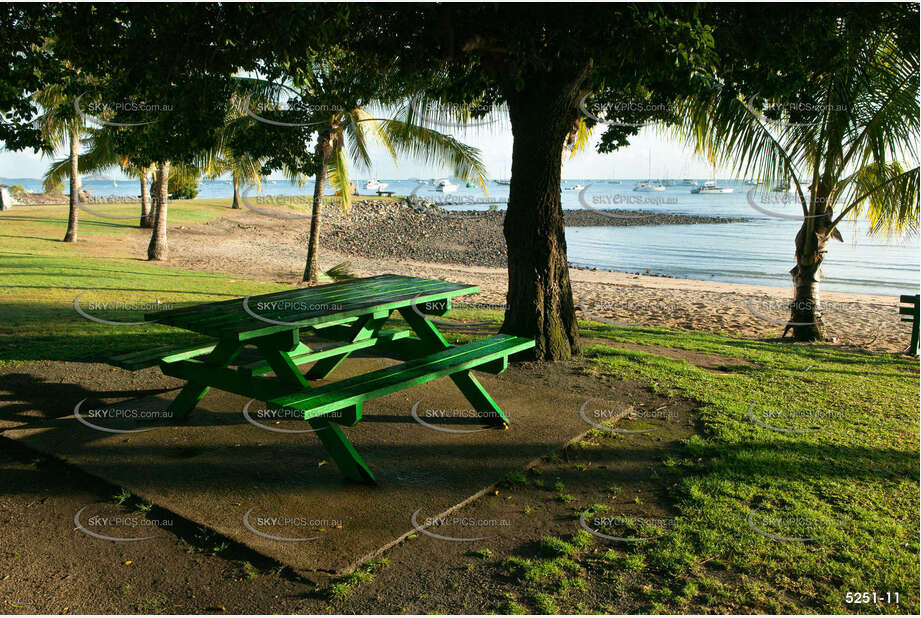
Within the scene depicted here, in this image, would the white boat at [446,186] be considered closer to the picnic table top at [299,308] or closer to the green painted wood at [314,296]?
the green painted wood at [314,296]

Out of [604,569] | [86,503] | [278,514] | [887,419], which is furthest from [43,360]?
[887,419]

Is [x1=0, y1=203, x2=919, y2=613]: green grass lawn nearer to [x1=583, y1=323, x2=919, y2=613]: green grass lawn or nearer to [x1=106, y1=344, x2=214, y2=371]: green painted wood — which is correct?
[x1=583, y1=323, x2=919, y2=613]: green grass lawn

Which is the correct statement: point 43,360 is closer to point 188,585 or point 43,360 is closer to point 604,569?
point 188,585

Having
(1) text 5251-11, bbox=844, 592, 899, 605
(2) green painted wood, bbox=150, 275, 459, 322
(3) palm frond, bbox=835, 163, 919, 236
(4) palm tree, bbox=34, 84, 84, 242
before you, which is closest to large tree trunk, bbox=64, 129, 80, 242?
(4) palm tree, bbox=34, 84, 84, 242

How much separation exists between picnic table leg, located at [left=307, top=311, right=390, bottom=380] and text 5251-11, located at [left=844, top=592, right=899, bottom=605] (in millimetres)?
3309

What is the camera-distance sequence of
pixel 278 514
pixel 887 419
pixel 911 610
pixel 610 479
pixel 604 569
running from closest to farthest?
1. pixel 911 610
2. pixel 604 569
3. pixel 278 514
4. pixel 610 479
5. pixel 887 419

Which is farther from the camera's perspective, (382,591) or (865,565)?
(865,565)

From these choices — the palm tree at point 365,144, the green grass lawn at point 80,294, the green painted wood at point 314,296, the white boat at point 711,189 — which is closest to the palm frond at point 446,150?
the palm tree at point 365,144

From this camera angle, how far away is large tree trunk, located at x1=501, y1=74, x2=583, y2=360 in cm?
634

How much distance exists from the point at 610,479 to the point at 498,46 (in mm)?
3729

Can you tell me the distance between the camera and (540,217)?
646 cm

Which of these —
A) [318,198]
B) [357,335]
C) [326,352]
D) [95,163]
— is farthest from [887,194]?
[95,163]

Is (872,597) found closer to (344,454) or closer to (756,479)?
(756,479)

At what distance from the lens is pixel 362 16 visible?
6164 millimetres
